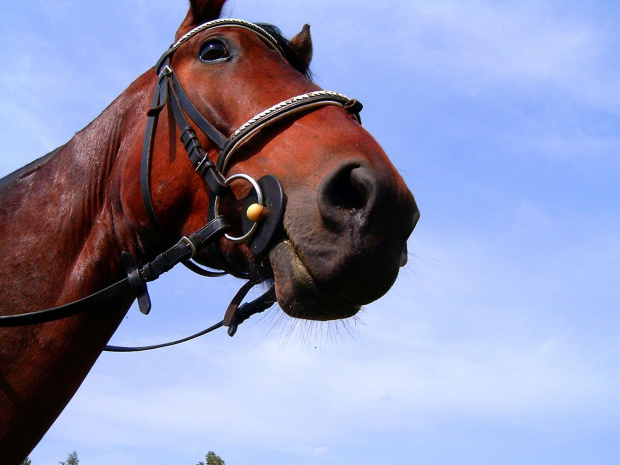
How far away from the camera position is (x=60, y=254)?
4031 mm

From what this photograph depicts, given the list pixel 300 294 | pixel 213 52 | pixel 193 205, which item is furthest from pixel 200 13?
pixel 300 294

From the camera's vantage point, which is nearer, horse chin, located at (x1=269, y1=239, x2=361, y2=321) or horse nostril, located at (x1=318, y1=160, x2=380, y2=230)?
horse nostril, located at (x1=318, y1=160, x2=380, y2=230)

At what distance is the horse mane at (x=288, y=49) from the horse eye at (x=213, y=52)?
483mm

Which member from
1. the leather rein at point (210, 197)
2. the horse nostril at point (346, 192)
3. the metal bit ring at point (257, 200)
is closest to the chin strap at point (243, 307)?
the leather rein at point (210, 197)

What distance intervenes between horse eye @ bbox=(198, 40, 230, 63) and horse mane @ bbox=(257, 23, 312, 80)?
0.48 m

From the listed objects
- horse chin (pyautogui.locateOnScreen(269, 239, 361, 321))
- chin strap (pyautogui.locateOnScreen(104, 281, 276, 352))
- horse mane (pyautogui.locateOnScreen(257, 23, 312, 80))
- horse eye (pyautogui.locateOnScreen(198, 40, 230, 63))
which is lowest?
horse chin (pyautogui.locateOnScreen(269, 239, 361, 321))

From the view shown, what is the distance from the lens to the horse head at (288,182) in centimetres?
303

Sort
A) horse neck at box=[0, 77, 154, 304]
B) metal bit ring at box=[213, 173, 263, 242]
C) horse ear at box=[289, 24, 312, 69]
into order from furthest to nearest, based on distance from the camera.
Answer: horse ear at box=[289, 24, 312, 69], horse neck at box=[0, 77, 154, 304], metal bit ring at box=[213, 173, 263, 242]

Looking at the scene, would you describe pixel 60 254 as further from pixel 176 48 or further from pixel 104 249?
pixel 176 48

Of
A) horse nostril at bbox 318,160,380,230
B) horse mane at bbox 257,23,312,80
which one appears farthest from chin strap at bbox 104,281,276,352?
horse mane at bbox 257,23,312,80

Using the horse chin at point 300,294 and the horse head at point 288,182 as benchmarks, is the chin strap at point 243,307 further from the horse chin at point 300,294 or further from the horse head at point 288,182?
the horse chin at point 300,294

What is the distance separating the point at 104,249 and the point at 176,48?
143 centimetres

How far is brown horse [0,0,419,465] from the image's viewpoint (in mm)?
3076

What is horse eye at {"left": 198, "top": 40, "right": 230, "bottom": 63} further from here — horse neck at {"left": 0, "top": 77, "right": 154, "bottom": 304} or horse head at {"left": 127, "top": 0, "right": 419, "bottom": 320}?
horse neck at {"left": 0, "top": 77, "right": 154, "bottom": 304}
